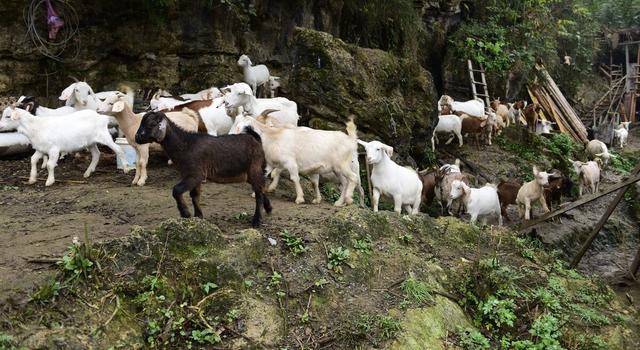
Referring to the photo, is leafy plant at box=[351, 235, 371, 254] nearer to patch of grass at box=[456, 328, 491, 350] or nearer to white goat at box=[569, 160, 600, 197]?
patch of grass at box=[456, 328, 491, 350]

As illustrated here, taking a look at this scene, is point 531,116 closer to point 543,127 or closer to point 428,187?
point 543,127

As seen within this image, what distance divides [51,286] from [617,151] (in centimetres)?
2138

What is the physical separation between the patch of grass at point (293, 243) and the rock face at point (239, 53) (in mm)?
4637

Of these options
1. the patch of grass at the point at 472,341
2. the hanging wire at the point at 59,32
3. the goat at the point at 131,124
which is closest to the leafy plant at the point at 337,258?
the patch of grass at the point at 472,341

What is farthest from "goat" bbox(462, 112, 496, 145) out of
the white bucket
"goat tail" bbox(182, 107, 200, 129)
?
the white bucket

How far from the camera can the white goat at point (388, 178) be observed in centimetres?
779

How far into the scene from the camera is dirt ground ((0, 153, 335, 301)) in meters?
4.37

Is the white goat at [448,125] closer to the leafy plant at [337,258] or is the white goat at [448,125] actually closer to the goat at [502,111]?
the goat at [502,111]

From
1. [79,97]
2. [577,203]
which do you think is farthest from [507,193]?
[79,97]

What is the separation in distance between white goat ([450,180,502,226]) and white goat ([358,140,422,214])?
1579 millimetres

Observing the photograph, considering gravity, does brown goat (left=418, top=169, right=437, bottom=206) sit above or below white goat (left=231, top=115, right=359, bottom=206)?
below

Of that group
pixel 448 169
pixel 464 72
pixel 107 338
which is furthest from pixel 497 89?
pixel 107 338

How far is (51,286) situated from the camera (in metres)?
3.85

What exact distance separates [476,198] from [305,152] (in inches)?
170
